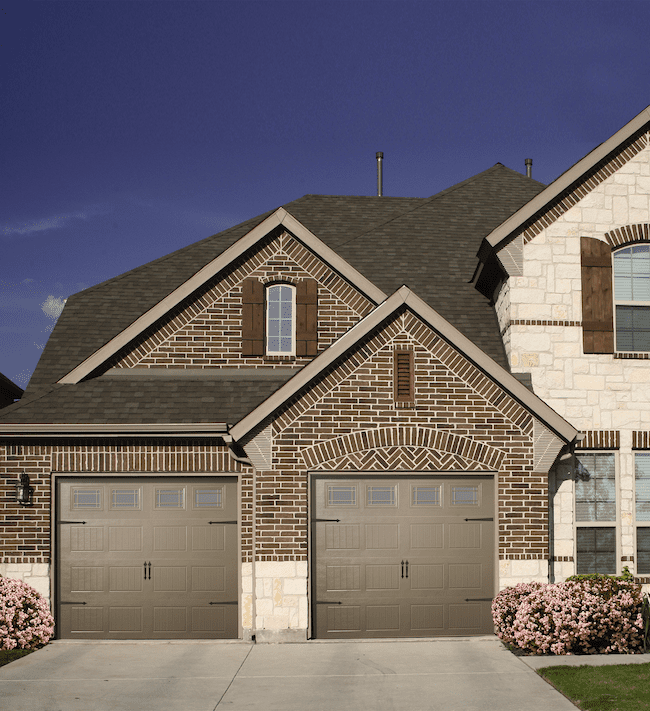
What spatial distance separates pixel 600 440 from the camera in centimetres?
1264

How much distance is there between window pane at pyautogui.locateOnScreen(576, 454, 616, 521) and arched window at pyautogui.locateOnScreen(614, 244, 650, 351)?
2008mm

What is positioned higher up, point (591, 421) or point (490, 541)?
point (591, 421)

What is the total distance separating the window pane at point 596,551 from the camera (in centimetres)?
1246

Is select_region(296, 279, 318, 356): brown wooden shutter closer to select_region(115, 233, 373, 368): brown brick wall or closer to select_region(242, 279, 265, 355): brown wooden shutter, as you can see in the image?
select_region(115, 233, 373, 368): brown brick wall

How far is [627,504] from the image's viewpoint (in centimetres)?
1260

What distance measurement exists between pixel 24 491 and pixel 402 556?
5.88m

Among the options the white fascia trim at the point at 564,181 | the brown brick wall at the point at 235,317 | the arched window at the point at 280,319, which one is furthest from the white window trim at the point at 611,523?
the arched window at the point at 280,319

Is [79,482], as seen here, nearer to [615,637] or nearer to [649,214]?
[615,637]

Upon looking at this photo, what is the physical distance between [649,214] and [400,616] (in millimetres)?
8013

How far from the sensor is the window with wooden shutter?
38.6 feet

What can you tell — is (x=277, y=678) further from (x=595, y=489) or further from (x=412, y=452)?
(x=595, y=489)

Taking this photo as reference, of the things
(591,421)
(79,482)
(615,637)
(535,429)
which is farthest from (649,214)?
(79,482)

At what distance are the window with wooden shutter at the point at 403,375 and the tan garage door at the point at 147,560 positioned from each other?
3010 millimetres

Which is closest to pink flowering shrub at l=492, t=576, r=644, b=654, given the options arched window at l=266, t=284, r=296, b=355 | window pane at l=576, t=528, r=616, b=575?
window pane at l=576, t=528, r=616, b=575
